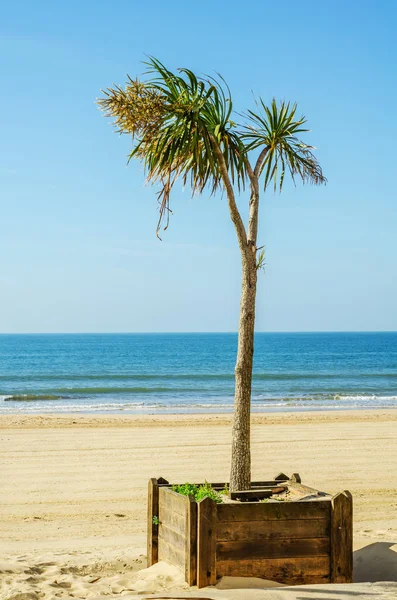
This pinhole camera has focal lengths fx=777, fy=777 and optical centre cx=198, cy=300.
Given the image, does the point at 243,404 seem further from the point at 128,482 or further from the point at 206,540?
the point at 128,482

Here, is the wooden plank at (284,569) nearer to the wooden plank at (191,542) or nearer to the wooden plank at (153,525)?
the wooden plank at (191,542)

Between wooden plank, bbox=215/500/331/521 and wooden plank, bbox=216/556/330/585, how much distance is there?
33 centimetres

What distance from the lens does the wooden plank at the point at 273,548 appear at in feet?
19.3

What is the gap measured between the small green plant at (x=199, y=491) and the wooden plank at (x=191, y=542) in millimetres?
175

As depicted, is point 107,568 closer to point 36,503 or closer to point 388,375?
point 36,503

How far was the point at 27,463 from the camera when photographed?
13.5 meters

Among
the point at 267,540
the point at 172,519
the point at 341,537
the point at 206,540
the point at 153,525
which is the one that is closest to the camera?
the point at 206,540

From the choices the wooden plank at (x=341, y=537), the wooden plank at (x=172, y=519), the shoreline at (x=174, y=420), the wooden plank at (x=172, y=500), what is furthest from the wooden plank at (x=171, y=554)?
the shoreline at (x=174, y=420)

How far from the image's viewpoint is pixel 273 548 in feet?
19.6

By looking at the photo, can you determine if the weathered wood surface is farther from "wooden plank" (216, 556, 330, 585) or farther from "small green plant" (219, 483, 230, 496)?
"small green plant" (219, 483, 230, 496)

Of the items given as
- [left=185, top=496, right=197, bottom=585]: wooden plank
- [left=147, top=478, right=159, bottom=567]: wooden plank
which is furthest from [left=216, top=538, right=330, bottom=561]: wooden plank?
[left=147, top=478, right=159, bottom=567]: wooden plank

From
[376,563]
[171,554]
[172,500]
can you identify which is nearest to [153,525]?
[171,554]

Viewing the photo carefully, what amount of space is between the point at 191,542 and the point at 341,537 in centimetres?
119

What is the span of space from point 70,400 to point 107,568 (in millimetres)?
26570
